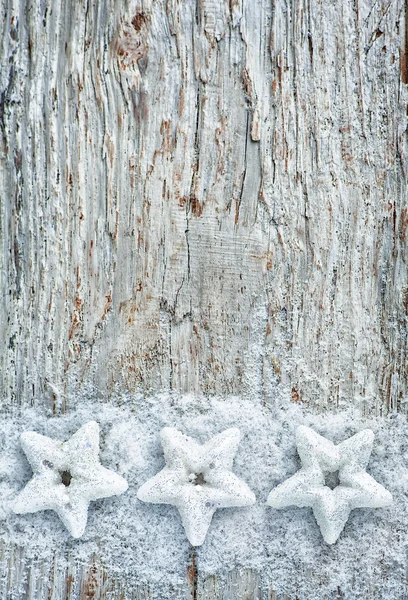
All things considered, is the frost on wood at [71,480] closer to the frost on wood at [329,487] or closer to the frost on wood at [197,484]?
the frost on wood at [197,484]

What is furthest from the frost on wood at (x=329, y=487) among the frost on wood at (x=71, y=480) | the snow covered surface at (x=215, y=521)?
the frost on wood at (x=71, y=480)

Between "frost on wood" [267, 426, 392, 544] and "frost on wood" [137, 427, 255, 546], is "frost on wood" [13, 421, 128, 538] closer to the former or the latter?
"frost on wood" [137, 427, 255, 546]

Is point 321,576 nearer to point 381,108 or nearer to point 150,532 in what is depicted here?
point 150,532

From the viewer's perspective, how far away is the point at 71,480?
3.87ft

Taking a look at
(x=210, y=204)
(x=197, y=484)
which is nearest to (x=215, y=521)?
(x=197, y=484)

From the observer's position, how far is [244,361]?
4.18 ft

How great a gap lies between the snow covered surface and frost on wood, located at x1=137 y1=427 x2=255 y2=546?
5cm

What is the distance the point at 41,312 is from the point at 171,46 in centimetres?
66

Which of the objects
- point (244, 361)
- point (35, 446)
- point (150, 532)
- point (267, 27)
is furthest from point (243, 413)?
point (267, 27)

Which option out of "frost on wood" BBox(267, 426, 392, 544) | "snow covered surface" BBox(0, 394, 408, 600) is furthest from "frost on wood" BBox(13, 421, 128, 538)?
"frost on wood" BBox(267, 426, 392, 544)

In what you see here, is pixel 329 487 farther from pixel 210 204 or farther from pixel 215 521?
pixel 210 204

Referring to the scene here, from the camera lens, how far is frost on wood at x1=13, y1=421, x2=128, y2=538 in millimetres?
1158

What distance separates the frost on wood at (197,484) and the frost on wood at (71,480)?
0.31 feet

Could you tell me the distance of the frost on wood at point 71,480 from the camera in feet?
3.80
